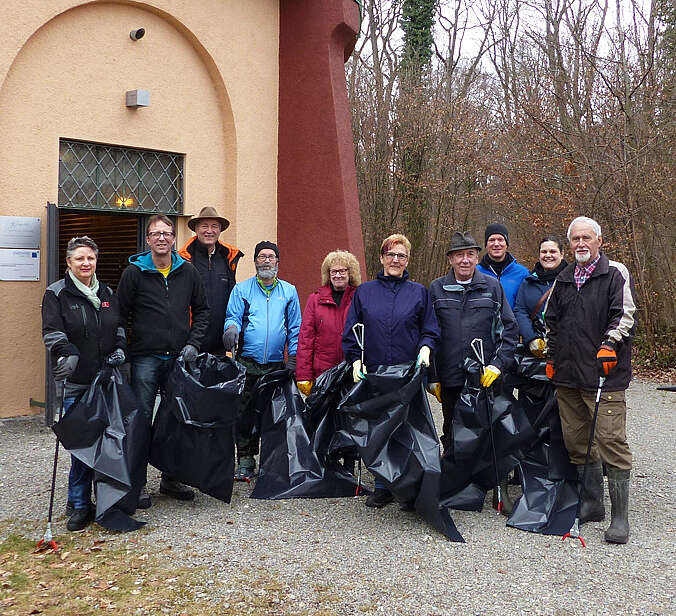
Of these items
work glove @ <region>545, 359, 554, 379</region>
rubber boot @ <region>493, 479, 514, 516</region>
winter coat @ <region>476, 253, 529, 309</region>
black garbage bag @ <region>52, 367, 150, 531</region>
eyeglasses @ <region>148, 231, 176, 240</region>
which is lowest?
rubber boot @ <region>493, 479, 514, 516</region>

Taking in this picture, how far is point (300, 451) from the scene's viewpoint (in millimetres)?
5402

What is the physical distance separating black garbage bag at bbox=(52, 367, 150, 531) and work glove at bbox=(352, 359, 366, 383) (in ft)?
4.69

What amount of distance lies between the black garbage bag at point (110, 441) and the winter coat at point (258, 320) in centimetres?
108

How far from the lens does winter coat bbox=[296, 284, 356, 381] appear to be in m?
5.53

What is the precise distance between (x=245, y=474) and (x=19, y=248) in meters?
3.66

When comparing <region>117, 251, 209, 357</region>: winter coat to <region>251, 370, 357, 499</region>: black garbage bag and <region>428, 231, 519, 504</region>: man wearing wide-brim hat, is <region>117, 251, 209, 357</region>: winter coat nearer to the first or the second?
<region>251, 370, 357, 499</region>: black garbage bag

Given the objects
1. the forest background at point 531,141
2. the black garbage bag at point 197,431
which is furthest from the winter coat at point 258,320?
the forest background at point 531,141

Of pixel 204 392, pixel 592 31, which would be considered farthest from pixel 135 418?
pixel 592 31

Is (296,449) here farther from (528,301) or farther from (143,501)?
(528,301)

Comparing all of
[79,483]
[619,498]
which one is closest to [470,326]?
[619,498]

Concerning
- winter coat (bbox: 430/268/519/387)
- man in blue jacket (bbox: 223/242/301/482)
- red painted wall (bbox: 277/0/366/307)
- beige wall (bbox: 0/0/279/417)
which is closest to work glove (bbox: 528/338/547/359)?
winter coat (bbox: 430/268/519/387)

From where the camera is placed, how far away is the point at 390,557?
14.1 feet

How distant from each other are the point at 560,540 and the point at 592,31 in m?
12.9

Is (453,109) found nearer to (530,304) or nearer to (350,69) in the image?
(350,69)
